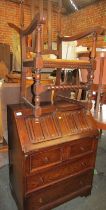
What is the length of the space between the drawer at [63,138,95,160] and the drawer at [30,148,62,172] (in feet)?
0.21

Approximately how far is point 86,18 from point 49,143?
200 inches

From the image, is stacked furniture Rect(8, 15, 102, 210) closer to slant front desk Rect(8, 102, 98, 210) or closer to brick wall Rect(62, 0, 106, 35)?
slant front desk Rect(8, 102, 98, 210)

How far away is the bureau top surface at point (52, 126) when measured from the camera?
120cm

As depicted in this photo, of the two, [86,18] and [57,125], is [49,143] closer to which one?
[57,125]

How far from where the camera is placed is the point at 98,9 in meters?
4.92

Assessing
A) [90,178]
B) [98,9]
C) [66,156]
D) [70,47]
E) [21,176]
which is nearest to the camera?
[21,176]

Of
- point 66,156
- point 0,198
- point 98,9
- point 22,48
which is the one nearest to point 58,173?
point 66,156

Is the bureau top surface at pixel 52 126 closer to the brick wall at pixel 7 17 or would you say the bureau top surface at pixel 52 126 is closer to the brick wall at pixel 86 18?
the brick wall at pixel 86 18

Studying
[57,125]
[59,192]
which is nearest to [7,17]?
[57,125]

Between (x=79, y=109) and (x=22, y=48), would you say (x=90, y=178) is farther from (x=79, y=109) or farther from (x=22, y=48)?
(x=22, y=48)

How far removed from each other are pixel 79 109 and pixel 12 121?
0.56 m

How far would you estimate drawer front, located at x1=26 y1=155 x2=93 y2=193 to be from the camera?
126 centimetres

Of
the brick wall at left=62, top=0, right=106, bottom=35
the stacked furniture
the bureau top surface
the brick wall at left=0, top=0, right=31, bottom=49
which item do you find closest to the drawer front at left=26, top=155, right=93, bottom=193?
the stacked furniture

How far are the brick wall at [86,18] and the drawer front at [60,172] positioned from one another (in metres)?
3.68
